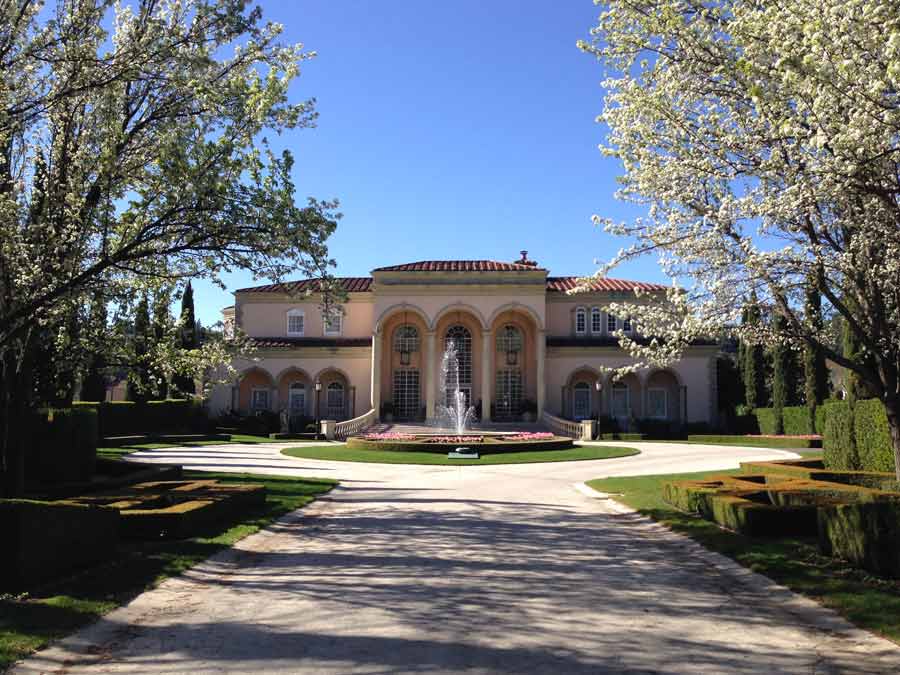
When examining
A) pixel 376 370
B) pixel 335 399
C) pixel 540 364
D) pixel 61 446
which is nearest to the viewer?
pixel 61 446

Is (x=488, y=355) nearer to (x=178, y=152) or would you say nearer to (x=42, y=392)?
(x=42, y=392)

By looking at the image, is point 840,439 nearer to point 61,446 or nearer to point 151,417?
point 61,446

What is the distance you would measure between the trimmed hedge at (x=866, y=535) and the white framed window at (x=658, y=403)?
3897 cm

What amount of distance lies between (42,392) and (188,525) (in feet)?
31.7

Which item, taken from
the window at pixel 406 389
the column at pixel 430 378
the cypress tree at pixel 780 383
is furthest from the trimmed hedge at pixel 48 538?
the cypress tree at pixel 780 383

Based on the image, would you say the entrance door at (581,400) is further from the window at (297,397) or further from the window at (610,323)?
the window at (297,397)

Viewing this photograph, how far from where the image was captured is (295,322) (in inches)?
1951

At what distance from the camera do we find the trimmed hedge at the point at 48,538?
682 centimetres

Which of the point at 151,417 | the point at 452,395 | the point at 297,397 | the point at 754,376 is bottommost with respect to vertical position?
the point at 151,417

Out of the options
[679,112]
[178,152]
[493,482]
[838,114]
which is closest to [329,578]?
[178,152]

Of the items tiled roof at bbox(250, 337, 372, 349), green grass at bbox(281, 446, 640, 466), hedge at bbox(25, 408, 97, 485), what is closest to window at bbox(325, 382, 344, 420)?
tiled roof at bbox(250, 337, 372, 349)

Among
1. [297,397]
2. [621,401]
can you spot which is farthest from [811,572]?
[297,397]

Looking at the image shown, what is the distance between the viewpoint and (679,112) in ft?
37.0

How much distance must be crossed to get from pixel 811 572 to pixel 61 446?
14625mm
